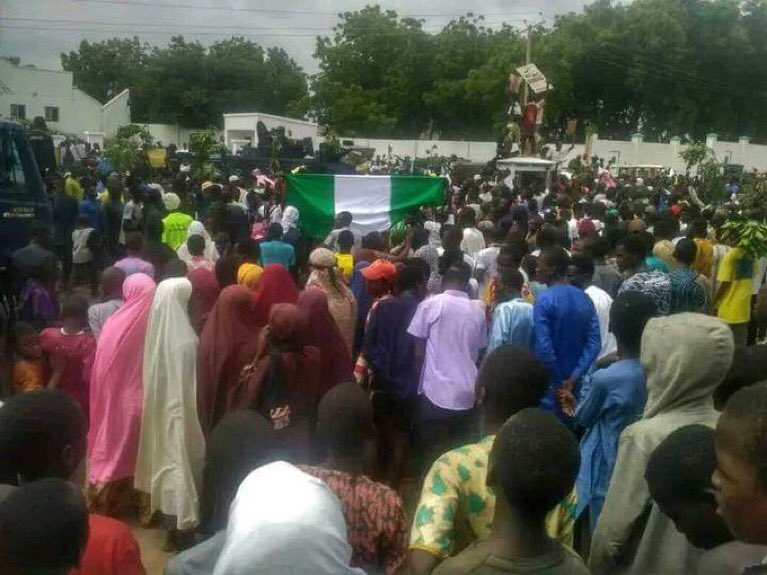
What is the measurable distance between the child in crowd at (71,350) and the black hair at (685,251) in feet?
14.6

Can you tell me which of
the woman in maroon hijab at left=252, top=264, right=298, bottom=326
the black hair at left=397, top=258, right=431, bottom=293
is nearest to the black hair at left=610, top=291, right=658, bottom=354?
the black hair at left=397, top=258, right=431, bottom=293

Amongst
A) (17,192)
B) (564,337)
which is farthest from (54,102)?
(564,337)

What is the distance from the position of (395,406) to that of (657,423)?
3.08 meters

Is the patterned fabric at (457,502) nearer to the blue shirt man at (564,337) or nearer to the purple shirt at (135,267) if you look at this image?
the blue shirt man at (564,337)

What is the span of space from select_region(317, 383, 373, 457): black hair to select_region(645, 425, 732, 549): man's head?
1060 mm

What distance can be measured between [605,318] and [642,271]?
30.4 inches

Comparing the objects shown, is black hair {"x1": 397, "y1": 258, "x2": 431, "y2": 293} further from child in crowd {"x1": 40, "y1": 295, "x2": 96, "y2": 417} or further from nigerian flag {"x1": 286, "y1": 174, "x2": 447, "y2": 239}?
nigerian flag {"x1": 286, "y1": 174, "x2": 447, "y2": 239}

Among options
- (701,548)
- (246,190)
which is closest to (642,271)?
(701,548)

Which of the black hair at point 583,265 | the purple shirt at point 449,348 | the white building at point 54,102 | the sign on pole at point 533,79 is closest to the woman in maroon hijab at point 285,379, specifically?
the purple shirt at point 449,348

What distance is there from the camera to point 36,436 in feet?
9.83

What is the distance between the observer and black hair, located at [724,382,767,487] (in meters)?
1.86

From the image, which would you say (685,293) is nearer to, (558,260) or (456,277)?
(558,260)

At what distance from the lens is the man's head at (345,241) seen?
8.36 metres

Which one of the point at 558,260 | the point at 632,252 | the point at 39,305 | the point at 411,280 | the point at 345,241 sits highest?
the point at 558,260
